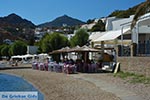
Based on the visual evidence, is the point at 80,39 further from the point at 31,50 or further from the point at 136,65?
the point at 136,65

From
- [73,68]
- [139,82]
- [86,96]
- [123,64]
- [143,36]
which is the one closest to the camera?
[86,96]

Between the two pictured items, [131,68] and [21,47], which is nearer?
[131,68]

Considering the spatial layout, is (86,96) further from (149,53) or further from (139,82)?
(149,53)

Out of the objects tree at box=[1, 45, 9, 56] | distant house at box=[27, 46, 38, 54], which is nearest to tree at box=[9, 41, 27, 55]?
distant house at box=[27, 46, 38, 54]

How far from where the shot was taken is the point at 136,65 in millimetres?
22219

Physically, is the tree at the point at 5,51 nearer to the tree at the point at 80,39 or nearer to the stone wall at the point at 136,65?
the tree at the point at 80,39

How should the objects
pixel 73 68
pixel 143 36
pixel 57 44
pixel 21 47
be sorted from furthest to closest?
pixel 21 47, pixel 57 44, pixel 143 36, pixel 73 68

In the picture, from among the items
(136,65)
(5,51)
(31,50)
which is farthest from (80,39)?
(5,51)

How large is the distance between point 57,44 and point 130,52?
48599mm

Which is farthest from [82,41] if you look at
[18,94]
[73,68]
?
[18,94]

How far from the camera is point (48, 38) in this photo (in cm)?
7512

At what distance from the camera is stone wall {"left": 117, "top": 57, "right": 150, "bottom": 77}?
20.7 metres

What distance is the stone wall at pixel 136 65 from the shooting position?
20656mm

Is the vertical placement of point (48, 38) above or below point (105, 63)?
above
